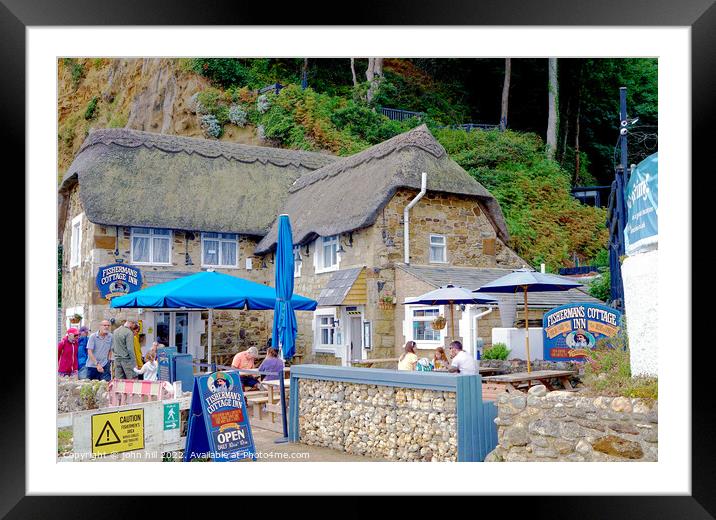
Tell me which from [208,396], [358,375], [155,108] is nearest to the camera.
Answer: [208,396]

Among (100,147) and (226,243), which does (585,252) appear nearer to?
(226,243)

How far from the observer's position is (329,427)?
9.90 m

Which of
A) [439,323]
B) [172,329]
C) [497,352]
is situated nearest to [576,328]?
[497,352]

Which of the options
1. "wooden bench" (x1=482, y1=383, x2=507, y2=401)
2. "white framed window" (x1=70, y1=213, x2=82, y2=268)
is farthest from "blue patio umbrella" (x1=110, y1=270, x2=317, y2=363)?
"white framed window" (x1=70, y1=213, x2=82, y2=268)

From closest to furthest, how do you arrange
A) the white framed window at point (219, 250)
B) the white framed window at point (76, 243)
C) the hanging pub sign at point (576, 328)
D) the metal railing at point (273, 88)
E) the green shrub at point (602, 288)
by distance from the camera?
the hanging pub sign at point (576, 328), the green shrub at point (602, 288), the white framed window at point (76, 243), the white framed window at point (219, 250), the metal railing at point (273, 88)

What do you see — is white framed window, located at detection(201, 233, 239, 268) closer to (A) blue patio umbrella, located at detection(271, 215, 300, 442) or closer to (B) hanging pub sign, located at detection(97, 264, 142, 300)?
(B) hanging pub sign, located at detection(97, 264, 142, 300)

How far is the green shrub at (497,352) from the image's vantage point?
14.1 metres

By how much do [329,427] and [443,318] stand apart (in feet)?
19.7

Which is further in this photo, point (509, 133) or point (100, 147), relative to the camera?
point (509, 133)

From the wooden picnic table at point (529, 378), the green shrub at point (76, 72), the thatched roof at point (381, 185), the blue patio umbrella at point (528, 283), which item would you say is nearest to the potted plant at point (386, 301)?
the thatched roof at point (381, 185)

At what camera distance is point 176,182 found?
20812 mm

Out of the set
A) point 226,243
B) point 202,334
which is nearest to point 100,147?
point 226,243

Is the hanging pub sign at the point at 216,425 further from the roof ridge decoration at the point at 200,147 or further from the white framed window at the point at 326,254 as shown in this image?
the roof ridge decoration at the point at 200,147
